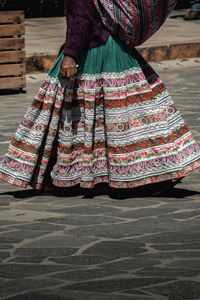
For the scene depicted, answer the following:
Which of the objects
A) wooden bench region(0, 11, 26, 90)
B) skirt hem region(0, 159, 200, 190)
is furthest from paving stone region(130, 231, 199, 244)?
wooden bench region(0, 11, 26, 90)

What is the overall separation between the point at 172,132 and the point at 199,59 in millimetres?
7561

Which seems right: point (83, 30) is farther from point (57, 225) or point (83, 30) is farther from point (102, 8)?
point (57, 225)

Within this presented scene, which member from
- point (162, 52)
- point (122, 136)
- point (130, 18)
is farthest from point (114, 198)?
point (162, 52)

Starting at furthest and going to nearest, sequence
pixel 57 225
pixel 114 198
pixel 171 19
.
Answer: pixel 171 19 → pixel 114 198 → pixel 57 225

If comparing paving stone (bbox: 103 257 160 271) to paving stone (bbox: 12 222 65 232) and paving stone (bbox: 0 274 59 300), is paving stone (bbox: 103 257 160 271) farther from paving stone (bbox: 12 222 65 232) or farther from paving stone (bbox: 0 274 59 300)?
paving stone (bbox: 12 222 65 232)

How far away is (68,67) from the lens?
499 cm

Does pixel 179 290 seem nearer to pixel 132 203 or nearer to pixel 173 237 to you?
pixel 173 237

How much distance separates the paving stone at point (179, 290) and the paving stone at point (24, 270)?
529mm

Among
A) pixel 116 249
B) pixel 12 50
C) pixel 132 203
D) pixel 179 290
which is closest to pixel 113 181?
pixel 132 203

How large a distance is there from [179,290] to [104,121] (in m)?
1.97

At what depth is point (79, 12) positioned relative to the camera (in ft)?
16.2

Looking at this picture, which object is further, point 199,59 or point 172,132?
point 199,59

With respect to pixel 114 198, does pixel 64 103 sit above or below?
above

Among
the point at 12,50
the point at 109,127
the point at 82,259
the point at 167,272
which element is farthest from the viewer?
the point at 12,50
